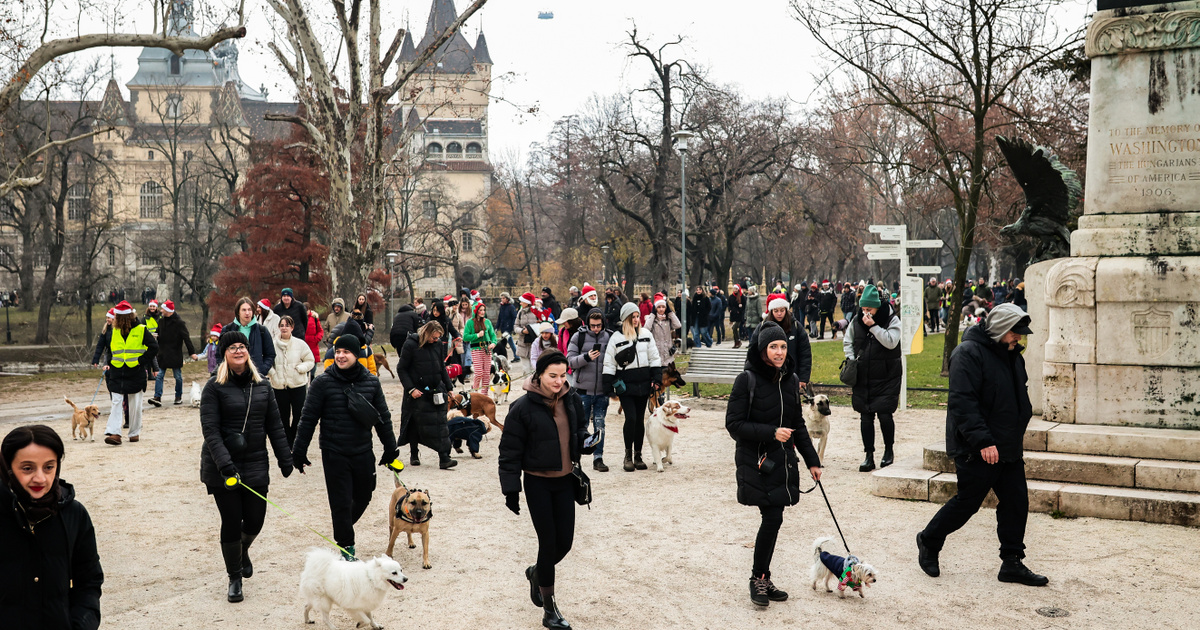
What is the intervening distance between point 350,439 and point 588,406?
14.2 feet

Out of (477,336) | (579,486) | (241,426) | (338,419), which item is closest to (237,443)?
(241,426)

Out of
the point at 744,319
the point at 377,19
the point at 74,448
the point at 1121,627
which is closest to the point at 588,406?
the point at 1121,627

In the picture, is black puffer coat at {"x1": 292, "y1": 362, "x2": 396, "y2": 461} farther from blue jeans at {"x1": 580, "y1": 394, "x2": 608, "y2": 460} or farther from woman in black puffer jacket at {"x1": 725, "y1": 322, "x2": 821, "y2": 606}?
blue jeans at {"x1": 580, "y1": 394, "x2": 608, "y2": 460}

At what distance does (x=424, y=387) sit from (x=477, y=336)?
18.6 feet

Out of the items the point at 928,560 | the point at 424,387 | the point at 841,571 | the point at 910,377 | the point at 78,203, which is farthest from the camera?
the point at 78,203

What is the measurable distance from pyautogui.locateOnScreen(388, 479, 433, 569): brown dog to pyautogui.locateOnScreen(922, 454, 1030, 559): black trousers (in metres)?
3.53

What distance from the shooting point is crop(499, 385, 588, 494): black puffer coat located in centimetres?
534

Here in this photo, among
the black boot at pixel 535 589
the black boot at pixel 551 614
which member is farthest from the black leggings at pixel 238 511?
the black boot at pixel 551 614

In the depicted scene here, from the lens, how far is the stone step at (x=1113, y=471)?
764 centimetres

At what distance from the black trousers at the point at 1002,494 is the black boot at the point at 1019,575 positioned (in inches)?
1.8

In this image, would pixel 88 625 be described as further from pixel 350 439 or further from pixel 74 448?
pixel 74 448

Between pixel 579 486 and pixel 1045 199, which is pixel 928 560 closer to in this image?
pixel 579 486

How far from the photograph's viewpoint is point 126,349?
12.0 metres

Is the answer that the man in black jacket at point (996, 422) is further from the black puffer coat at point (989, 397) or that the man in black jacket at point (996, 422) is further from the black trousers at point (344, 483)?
the black trousers at point (344, 483)
